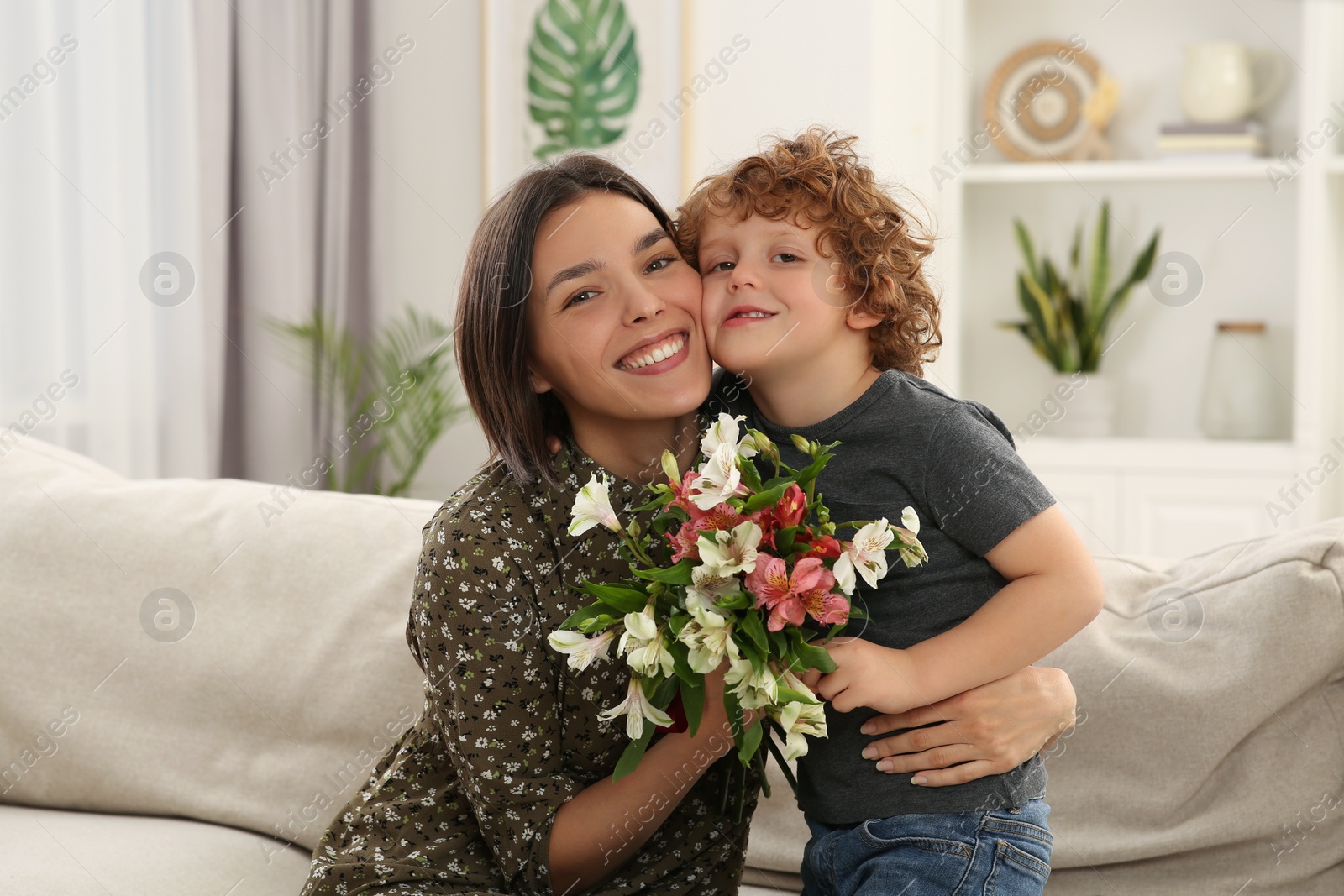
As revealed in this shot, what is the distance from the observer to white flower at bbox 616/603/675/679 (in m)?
1.12

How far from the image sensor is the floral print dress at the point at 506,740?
1379mm

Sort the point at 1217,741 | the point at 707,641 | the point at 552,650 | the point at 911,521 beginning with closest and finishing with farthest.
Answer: the point at 707,641 → the point at 911,521 → the point at 552,650 → the point at 1217,741

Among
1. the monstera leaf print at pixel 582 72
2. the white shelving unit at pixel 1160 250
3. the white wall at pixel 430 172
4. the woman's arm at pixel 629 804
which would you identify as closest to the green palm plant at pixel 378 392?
the white wall at pixel 430 172

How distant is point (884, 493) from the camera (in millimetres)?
1360

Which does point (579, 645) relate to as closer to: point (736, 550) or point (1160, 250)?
point (736, 550)


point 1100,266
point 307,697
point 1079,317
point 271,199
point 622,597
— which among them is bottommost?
point 307,697

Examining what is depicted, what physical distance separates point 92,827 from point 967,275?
11.8 ft

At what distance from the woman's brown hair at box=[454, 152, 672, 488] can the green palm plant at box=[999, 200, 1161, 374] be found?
2.99 m

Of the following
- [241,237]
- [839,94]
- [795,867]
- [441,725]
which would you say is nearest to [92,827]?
[441,725]

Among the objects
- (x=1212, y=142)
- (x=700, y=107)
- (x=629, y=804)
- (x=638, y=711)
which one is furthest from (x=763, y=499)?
(x=1212, y=142)

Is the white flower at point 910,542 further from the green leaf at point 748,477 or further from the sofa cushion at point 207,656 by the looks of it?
the sofa cushion at point 207,656

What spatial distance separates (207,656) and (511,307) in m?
0.92

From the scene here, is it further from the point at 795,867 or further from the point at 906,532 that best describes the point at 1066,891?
the point at 906,532

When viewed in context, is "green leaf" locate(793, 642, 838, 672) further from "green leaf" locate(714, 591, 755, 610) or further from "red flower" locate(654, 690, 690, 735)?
"red flower" locate(654, 690, 690, 735)
